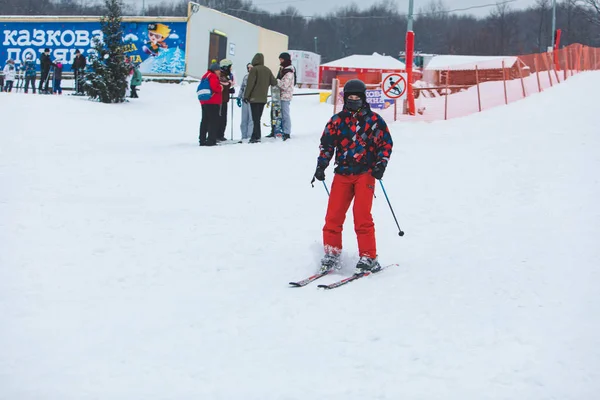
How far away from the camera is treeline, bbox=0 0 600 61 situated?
90.4 m

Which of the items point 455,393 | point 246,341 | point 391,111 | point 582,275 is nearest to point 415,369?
point 455,393

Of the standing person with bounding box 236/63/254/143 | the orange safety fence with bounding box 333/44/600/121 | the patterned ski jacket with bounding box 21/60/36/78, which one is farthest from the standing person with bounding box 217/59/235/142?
the patterned ski jacket with bounding box 21/60/36/78

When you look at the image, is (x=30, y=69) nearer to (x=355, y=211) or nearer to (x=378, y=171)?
(x=355, y=211)

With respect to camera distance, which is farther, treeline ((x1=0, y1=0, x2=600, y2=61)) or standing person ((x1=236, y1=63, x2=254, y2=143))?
treeline ((x1=0, y1=0, x2=600, y2=61))

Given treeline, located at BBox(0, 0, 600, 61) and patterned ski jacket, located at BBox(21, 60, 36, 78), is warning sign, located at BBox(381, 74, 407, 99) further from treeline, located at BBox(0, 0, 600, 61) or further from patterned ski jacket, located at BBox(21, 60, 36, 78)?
treeline, located at BBox(0, 0, 600, 61)

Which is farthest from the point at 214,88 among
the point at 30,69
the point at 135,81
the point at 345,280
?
the point at 30,69

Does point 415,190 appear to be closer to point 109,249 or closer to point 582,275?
point 582,275

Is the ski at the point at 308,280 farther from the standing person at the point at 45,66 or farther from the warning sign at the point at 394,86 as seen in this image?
the standing person at the point at 45,66

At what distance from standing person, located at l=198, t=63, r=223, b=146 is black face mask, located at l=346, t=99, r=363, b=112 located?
25.4ft

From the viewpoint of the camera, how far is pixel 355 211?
6195 millimetres

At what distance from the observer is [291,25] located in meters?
121

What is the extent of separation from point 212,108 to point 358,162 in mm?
7995

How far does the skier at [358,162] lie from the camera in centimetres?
614

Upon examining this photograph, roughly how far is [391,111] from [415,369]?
18.0 m
